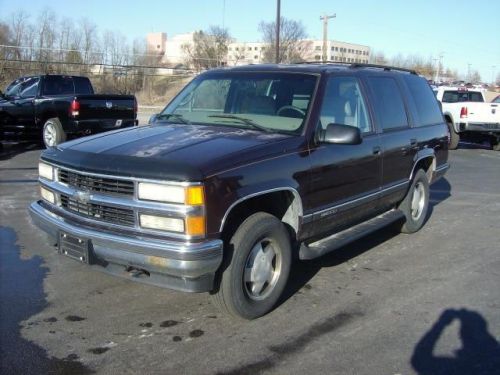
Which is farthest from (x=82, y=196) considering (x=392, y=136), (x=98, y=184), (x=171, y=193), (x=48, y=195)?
(x=392, y=136)

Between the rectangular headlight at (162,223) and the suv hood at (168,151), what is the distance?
28 centimetres

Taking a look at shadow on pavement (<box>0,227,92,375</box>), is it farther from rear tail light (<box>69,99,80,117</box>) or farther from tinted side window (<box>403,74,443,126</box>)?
rear tail light (<box>69,99,80,117</box>)

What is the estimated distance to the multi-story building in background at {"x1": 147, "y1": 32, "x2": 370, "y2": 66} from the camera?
176 ft

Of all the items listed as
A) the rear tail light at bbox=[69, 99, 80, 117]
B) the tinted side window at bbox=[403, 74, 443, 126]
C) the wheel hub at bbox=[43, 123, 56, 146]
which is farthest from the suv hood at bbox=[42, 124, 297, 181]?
the wheel hub at bbox=[43, 123, 56, 146]

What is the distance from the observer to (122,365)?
3406 mm

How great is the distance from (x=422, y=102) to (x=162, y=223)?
4.46 metres

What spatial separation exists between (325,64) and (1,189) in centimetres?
584

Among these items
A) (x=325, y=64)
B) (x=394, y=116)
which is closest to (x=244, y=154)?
(x=325, y=64)

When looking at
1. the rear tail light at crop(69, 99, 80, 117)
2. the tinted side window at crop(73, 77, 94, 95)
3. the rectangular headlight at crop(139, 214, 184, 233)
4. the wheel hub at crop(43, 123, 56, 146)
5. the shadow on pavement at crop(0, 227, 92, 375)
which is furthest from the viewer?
the tinted side window at crop(73, 77, 94, 95)

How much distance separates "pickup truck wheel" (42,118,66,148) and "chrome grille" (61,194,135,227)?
9288 mm

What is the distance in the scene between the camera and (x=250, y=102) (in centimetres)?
500

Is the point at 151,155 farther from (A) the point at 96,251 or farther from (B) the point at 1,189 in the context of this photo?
(B) the point at 1,189

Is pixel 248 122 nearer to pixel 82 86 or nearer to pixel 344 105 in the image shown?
pixel 344 105

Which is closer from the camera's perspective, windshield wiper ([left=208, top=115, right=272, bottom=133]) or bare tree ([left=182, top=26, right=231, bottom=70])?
windshield wiper ([left=208, top=115, right=272, bottom=133])
